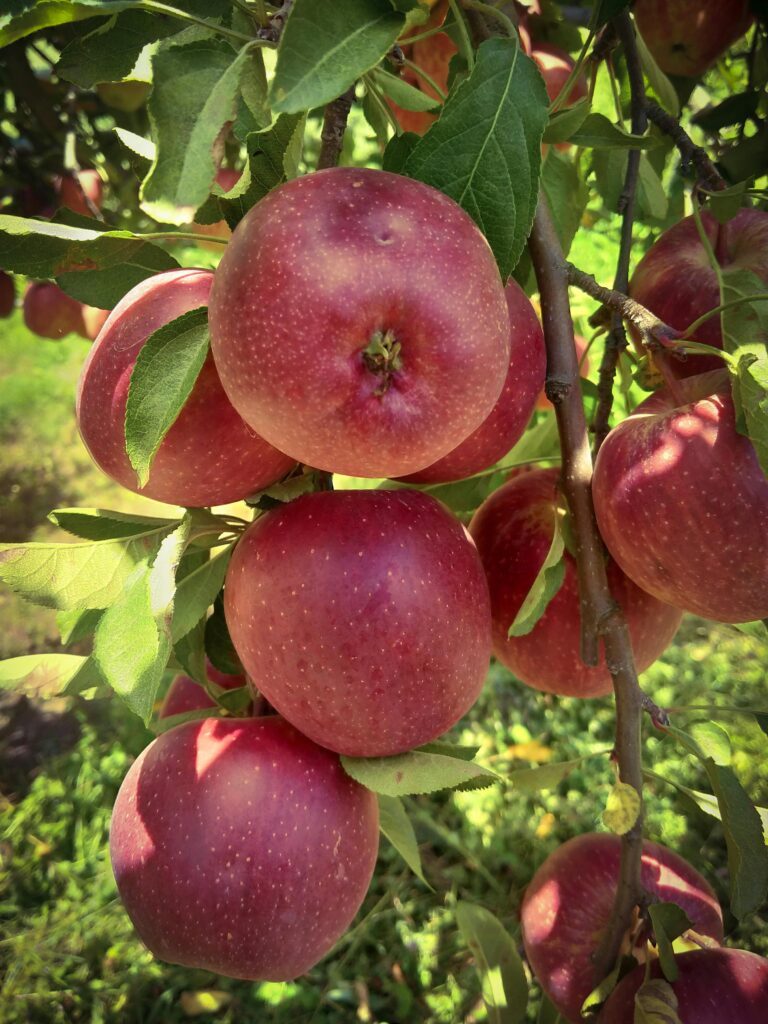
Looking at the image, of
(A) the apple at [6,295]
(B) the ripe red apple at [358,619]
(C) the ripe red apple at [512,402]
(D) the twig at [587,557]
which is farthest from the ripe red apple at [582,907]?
(A) the apple at [6,295]

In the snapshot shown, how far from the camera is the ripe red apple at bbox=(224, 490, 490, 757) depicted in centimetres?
71

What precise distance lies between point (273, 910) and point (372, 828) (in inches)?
5.1

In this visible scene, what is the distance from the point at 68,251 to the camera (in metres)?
0.68

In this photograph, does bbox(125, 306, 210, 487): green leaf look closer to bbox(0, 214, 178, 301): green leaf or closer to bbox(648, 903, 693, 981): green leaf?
bbox(0, 214, 178, 301): green leaf

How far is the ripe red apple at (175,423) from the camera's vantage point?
66 centimetres

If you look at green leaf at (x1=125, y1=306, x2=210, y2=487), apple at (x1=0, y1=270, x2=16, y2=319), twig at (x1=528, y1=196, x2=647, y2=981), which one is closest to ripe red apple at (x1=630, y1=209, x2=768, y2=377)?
twig at (x1=528, y1=196, x2=647, y2=981)

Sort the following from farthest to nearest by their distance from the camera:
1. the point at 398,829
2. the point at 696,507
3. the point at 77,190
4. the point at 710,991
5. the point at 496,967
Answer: the point at 77,190, the point at 496,967, the point at 398,829, the point at 710,991, the point at 696,507

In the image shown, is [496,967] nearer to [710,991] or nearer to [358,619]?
[710,991]

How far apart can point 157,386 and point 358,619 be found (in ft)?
0.83

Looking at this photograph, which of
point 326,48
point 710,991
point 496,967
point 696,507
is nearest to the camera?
point 326,48

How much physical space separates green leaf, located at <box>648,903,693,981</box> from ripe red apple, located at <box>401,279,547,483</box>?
45cm

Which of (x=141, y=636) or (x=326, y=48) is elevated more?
(x=326, y=48)

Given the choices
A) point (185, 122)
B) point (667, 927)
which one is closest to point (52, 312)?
point (185, 122)

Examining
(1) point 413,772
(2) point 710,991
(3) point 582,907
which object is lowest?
(3) point 582,907
